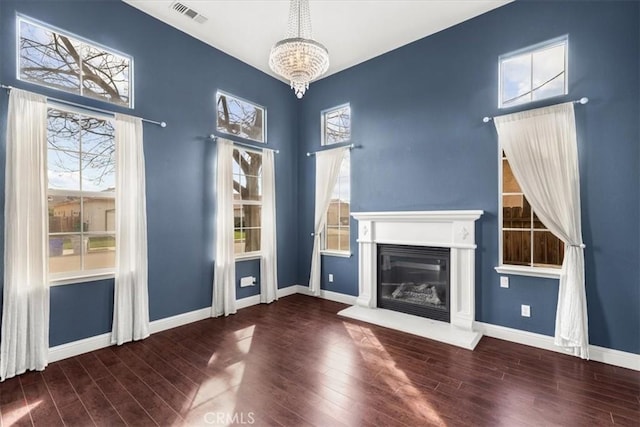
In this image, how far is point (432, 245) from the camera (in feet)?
12.5

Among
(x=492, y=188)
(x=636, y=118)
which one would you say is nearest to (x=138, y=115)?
(x=492, y=188)

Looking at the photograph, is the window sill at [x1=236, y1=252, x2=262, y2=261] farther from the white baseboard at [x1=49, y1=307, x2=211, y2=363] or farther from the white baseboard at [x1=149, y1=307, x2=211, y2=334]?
the white baseboard at [x1=49, y1=307, x2=211, y2=363]

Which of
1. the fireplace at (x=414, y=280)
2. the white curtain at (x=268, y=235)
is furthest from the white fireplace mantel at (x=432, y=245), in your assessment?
the white curtain at (x=268, y=235)

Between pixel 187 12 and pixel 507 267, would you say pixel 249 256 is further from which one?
pixel 507 267

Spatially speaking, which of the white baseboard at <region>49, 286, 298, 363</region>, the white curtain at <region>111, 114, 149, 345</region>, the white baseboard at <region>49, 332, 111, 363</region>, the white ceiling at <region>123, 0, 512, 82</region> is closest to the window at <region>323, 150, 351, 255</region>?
the white baseboard at <region>49, 286, 298, 363</region>

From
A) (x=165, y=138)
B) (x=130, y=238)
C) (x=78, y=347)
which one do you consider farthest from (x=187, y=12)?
(x=78, y=347)

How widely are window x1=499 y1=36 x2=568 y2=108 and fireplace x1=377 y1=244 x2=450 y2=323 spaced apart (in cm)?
199

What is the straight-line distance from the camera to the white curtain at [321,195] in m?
4.93

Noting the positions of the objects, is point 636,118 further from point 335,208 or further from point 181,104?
point 181,104

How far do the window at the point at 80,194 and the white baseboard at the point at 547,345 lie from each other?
439 cm

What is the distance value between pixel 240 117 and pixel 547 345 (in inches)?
194

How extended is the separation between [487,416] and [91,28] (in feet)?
16.5

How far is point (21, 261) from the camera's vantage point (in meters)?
2.64

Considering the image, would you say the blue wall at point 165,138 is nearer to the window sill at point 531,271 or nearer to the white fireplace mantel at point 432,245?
the white fireplace mantel at point 432,245
